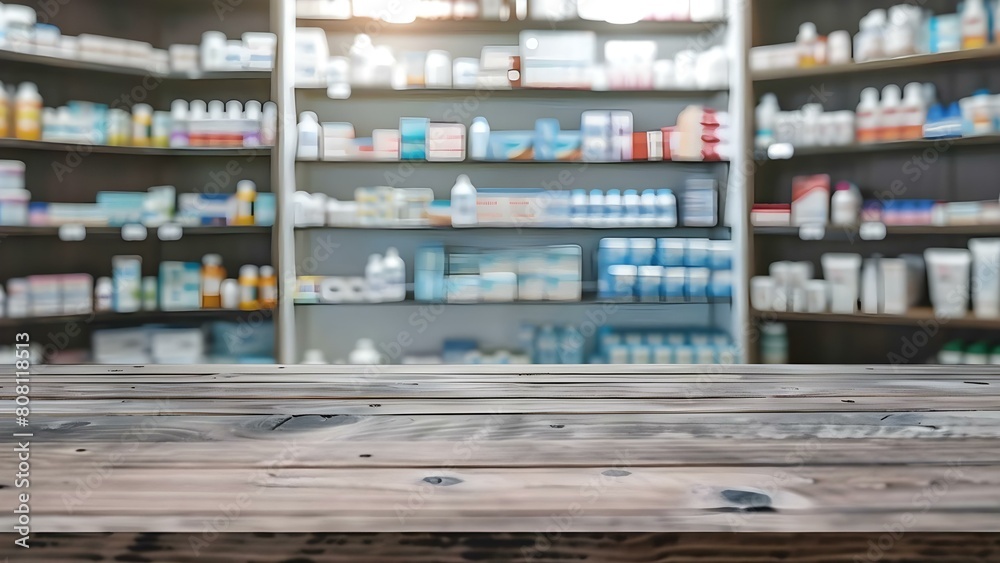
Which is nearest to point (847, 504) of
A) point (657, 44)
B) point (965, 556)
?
point (965, 556)

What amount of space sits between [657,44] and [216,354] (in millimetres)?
2832

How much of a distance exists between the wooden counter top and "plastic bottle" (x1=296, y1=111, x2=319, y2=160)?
268cm

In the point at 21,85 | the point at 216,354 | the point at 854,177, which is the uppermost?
the point at 21,85

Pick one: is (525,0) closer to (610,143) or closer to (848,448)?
(610,143)

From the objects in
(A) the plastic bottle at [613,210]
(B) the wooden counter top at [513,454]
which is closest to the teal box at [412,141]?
(A) the plastic bottle at [613,210]

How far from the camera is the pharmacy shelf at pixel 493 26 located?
12.5ft

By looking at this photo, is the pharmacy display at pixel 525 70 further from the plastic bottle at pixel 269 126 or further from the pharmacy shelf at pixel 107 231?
the pharmacy shelf at pixel 107 231

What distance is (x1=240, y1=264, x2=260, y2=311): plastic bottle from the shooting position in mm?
3668

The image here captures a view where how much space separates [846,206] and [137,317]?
3.47m

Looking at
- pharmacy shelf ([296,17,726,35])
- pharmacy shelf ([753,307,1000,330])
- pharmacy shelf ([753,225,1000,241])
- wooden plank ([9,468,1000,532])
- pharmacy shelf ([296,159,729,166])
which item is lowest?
pharmacy shelf ([753,307,1000,330])

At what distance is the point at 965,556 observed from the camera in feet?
1.86

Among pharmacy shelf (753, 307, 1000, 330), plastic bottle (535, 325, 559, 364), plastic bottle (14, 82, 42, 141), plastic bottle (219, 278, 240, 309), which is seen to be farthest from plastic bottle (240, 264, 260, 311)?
pharmacy shelf (753, 307, 1000, 330)

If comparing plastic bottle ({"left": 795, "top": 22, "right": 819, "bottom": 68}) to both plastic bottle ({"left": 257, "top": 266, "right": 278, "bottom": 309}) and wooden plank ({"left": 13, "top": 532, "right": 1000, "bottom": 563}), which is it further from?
wooden plank ({"left": 13, "top": 532, "right": 1000, "bottom": 563})

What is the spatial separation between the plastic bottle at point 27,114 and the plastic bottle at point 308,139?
114cm
